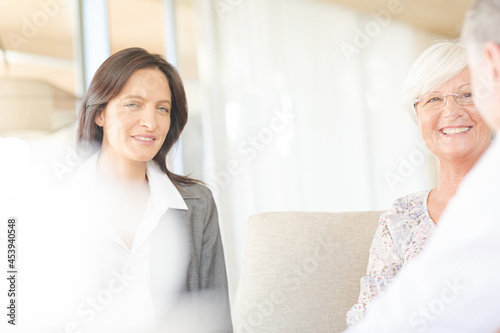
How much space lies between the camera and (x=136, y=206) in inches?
69.7

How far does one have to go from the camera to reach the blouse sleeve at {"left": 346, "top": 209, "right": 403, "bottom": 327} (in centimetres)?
154

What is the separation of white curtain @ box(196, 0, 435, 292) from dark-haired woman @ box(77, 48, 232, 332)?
1.87 metres

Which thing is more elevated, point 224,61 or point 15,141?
point 224,61

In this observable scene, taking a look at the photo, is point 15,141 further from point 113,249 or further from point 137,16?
point 113,249

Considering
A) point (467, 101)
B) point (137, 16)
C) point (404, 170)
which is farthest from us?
point (404, 170)

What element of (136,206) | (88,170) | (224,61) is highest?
(224,61)

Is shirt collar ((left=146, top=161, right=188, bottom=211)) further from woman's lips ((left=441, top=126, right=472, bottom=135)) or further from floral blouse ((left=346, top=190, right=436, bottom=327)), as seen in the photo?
woman's lips ((left=441, top=126, right=472, bottom=135))

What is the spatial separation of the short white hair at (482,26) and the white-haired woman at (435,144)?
73cm

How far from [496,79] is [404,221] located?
3.10 feet

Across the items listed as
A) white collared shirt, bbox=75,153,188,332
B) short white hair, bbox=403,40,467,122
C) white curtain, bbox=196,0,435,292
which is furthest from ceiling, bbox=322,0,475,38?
white collared shirt, bbox=75,153,188,332

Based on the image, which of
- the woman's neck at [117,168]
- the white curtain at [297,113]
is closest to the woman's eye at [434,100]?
the woman's neck at [117,168]

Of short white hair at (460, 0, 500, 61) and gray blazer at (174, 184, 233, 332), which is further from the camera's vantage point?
gray blazer at (174, 184, 233, 332)

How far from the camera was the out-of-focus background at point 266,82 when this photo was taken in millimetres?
3271

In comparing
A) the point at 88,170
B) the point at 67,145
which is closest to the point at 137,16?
the point at 67,145
